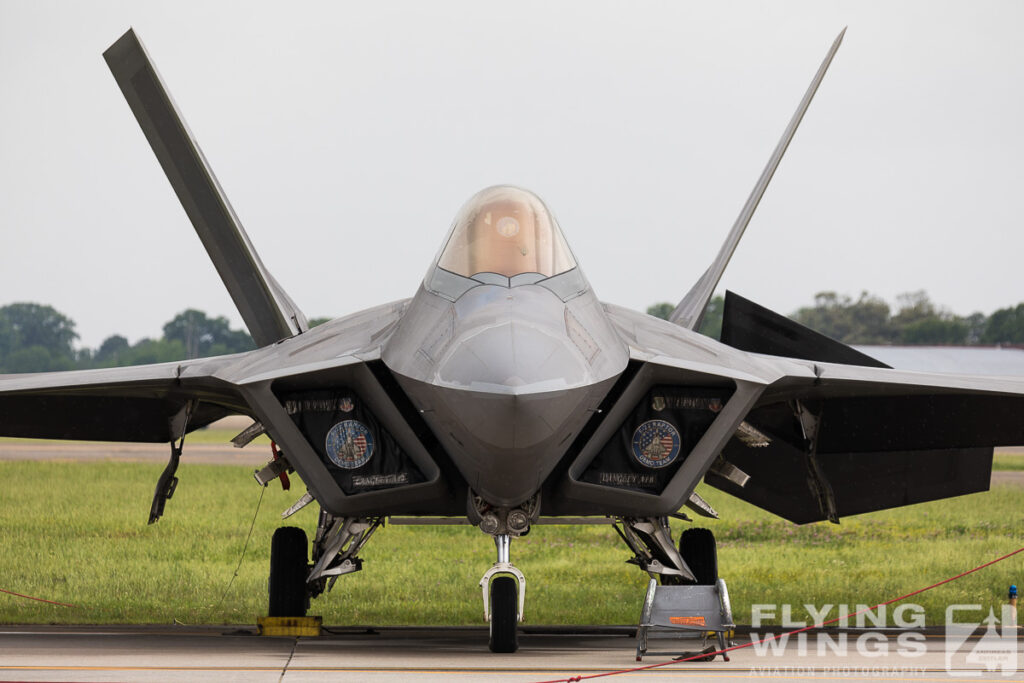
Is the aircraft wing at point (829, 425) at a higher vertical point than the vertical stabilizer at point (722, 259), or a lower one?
lower

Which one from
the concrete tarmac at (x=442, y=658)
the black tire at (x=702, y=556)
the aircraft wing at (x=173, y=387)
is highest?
the aircraft wing at (x=173, y=387)

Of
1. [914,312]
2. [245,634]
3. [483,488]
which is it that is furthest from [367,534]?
[914,312]

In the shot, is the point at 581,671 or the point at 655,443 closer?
the point at 581,671

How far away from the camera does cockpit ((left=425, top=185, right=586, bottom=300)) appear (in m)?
8.95

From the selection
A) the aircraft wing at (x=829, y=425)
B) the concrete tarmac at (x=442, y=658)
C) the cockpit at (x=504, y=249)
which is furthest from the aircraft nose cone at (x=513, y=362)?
the concrete tarmac at (x=442, y=658)

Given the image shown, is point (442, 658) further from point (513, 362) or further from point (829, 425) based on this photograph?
point (829, 425)

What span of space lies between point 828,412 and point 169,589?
695 cm

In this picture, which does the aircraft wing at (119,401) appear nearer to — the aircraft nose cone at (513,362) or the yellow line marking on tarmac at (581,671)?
the yellow line marking on tarmac at (581,671)

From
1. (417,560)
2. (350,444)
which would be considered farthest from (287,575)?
(417,560)

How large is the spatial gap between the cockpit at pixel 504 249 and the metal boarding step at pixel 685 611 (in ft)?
6.60

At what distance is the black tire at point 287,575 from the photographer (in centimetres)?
1102

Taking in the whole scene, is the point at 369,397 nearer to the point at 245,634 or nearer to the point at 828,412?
the point at 245,634

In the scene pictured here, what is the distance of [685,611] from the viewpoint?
29.4 ft

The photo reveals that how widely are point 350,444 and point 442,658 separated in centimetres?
149
